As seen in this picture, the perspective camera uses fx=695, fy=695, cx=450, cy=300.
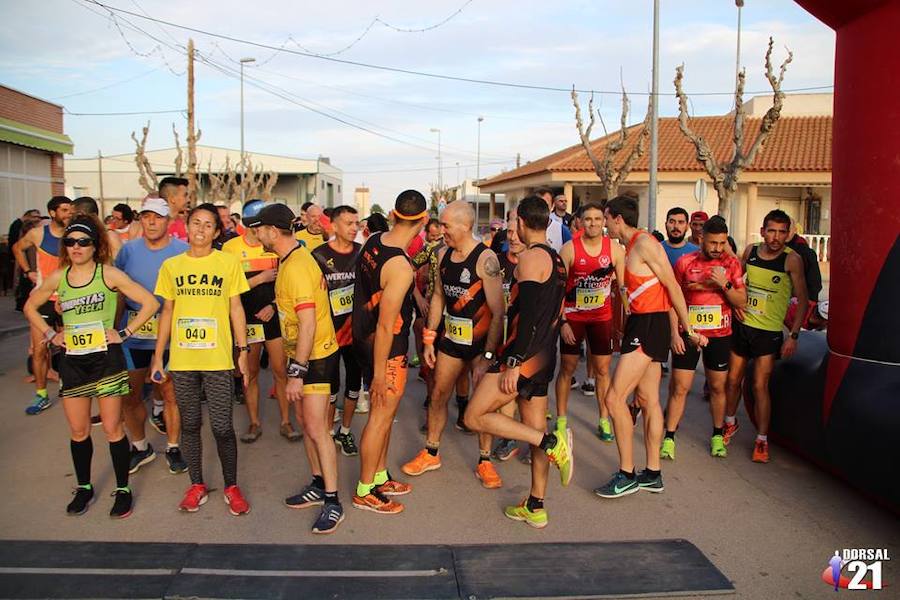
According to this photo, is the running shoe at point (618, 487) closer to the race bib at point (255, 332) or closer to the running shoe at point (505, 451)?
the running shoe at point (505, 451)

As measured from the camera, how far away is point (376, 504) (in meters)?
4.53

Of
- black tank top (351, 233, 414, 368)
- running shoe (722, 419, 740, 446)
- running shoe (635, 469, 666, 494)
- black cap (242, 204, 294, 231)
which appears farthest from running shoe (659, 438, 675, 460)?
black cap (242, 204, 294, 231)

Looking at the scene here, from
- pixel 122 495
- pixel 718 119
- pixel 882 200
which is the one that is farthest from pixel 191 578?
pixel 718 119

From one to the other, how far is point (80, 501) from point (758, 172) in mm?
26084

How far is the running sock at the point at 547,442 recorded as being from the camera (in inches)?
166

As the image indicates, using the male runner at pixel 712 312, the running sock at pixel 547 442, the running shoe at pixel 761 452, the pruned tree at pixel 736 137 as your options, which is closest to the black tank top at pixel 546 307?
the running sock at pixel 547 442

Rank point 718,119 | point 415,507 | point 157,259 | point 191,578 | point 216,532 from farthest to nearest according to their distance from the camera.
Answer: point 718,119
point 157,259
point 415,507
point 216,532
point 191,578

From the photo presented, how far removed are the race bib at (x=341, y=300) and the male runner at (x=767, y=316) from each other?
3167 millimetres

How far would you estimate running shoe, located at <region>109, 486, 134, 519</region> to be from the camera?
4406mm

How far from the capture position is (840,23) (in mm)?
4805

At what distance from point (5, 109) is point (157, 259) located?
1658 cm

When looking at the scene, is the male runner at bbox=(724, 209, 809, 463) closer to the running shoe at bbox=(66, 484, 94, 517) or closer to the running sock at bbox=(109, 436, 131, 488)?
the running sock at bbox=(109, 436, 131, 488)

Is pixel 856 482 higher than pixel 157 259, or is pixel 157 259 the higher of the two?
pixel 157 259

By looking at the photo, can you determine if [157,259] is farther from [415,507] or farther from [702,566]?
[702,566]
